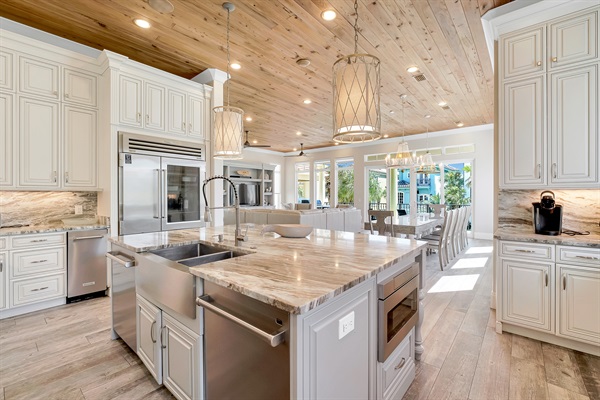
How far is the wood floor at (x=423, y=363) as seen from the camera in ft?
6.10

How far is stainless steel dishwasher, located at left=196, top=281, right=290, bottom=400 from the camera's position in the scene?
1.07 meters

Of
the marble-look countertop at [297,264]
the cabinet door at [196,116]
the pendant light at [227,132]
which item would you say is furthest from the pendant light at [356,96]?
the cabinet door at [196,116]

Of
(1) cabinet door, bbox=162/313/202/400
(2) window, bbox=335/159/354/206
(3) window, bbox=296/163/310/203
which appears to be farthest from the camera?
(3) window, bbox=296/163/310/203

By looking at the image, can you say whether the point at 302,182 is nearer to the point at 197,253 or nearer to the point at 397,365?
the point at 197,253

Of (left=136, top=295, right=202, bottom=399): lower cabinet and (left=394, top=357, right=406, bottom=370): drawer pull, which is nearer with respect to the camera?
(left=136, top=295, right=202, bottom=399): lower cabinet

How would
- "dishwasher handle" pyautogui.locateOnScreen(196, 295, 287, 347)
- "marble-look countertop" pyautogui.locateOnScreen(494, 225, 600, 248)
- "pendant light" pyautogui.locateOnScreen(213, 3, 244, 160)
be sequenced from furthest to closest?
"pendant light" pyautogui.locateOnScreen(213, 3, 244, 160)
"marble-look countertop" pyautogui.locateOnScreen(494, 225, 600, 248)
"dishwasher handle" pyautogui.locateOnScreen(196, 295, 287, 347)

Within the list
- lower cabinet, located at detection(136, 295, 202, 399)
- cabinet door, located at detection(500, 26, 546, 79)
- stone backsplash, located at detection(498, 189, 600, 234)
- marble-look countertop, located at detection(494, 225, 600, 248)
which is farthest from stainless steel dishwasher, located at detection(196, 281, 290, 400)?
cabinet door, located at detection(500, 26, 546, 79)

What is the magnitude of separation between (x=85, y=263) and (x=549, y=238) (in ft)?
15.7

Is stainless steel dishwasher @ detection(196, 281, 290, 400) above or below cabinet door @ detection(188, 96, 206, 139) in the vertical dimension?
below

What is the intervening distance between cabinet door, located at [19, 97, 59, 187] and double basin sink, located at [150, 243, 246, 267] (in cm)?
227

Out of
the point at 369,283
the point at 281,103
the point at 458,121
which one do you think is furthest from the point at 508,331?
the point at 458,121

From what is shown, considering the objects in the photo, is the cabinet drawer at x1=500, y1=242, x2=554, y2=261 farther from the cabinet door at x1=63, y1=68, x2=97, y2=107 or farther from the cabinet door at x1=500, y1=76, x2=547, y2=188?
the cabinet door at x1=63, y1=68, x2=97, y2=107

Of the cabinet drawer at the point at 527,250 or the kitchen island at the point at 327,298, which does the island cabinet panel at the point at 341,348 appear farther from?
the cabinet drawer at the point at 527,250

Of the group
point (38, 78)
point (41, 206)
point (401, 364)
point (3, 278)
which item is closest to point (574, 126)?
point (401, 364)
